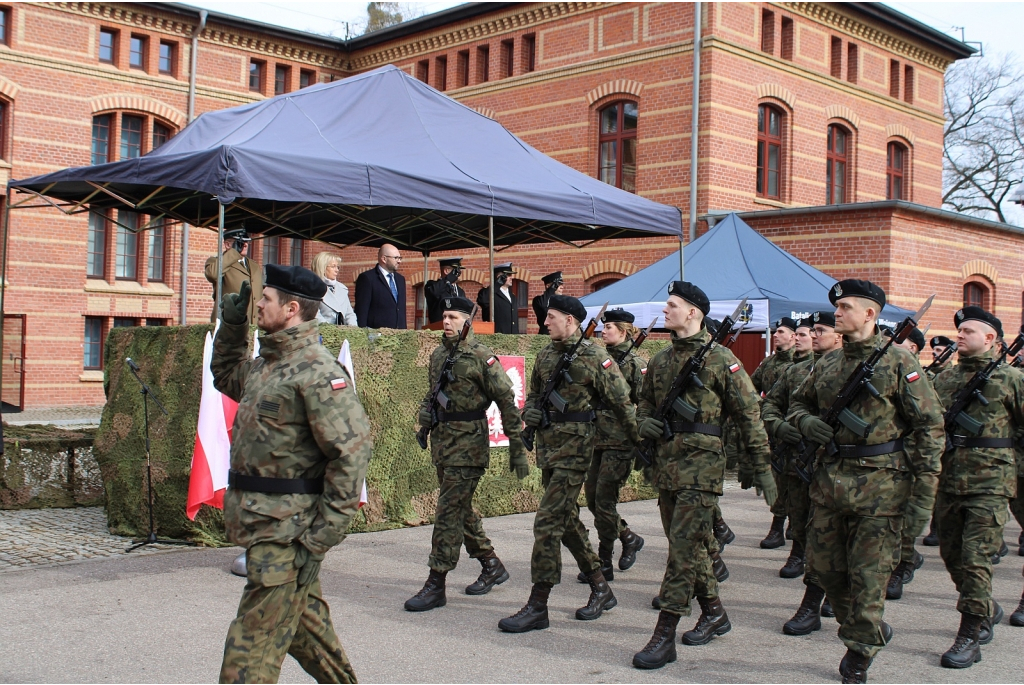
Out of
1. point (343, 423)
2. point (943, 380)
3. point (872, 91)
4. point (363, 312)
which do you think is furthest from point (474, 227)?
point (872, 91)

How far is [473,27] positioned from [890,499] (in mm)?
21805

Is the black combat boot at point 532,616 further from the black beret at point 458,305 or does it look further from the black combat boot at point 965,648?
the black combat boot at point 965,648

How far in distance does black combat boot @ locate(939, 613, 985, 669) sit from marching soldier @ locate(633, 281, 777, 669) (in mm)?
1271

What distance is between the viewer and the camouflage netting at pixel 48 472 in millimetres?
10195

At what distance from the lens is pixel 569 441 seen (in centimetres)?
652

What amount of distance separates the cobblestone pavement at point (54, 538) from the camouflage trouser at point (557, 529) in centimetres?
381

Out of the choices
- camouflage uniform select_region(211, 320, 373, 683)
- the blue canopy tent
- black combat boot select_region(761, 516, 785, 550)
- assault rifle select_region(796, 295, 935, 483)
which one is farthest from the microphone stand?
the blue canopy tent

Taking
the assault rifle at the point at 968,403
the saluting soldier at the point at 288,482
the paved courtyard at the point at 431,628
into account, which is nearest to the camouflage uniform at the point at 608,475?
the paved courtyard at the point at 431,628

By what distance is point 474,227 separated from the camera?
13828mm

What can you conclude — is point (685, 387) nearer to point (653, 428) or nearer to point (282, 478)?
point (653, 428)

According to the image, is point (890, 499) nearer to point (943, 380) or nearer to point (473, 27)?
point (943, 380)

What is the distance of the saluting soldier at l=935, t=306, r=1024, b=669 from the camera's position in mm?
5797

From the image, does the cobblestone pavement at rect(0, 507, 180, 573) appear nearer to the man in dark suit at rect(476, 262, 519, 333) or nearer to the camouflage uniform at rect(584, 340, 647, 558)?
the camouflage uniform at rect(584, 340, 647, 558)

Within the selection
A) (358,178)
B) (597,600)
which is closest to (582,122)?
(358,178)
